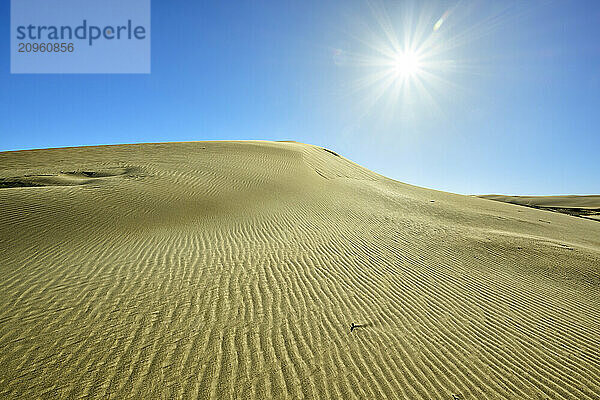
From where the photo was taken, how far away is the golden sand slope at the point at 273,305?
3.27 meters

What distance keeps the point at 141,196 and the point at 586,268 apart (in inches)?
579

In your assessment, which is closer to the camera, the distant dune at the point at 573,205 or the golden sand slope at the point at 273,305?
the golden sand slope at the point at 273,305

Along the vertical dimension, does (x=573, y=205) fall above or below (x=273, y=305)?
above

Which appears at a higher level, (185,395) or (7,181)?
(7,181)

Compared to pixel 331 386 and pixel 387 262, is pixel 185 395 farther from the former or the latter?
pixel 387 262

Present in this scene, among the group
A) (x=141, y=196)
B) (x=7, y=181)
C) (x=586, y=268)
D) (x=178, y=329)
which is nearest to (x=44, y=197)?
(x=141, y=196)

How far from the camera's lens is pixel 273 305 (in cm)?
476

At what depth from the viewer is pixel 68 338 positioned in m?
3.60

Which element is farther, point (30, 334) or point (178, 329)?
point (178, 329)

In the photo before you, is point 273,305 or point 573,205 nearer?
point 273,305

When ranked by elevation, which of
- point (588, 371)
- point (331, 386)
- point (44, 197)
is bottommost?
point (588, 371)

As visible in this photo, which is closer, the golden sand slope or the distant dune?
the golden sand slope

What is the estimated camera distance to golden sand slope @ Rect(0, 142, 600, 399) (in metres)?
3.27

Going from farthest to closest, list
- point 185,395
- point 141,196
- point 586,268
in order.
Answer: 1. point 141,196
2. point 586,268
3. point 185,395
